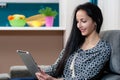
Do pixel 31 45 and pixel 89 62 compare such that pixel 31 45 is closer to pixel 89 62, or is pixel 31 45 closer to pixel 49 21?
pixel 49 21

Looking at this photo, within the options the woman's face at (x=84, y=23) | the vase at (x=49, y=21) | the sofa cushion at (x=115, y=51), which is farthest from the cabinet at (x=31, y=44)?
the sofa cushion at (x=115, y=51)

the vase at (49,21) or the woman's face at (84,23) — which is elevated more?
the woman's face at (84,23)

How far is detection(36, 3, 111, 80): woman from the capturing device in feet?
5.79

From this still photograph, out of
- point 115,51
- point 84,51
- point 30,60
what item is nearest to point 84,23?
point 84,51

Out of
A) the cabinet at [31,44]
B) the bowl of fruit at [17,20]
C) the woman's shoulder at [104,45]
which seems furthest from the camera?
the cabinet at [31,44]

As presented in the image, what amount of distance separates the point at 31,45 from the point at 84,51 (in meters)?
1.39

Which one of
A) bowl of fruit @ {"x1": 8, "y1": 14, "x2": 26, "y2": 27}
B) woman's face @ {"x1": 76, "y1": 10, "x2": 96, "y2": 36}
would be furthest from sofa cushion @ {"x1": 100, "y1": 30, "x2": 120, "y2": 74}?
bowl of fruit @ {"x1": 8, "y1": 14, "x2": 26, "y2": 27}

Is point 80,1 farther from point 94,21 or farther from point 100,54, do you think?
point 100,54

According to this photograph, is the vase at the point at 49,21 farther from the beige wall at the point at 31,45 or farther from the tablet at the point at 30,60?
the tablet at the point at 30,60

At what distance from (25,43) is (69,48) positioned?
4.04 feet

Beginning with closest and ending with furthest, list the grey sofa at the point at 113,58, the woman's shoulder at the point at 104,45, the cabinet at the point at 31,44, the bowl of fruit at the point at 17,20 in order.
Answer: the grey sofa at the point at 113,58 → the woman's shoulder at the point at 104,45 → the bowl of fruit at the point at 17,20 → the cabinet at the point at 31,44

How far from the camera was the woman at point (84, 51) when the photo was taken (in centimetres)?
177

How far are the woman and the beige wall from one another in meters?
1.11

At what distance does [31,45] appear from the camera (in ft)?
10.4
